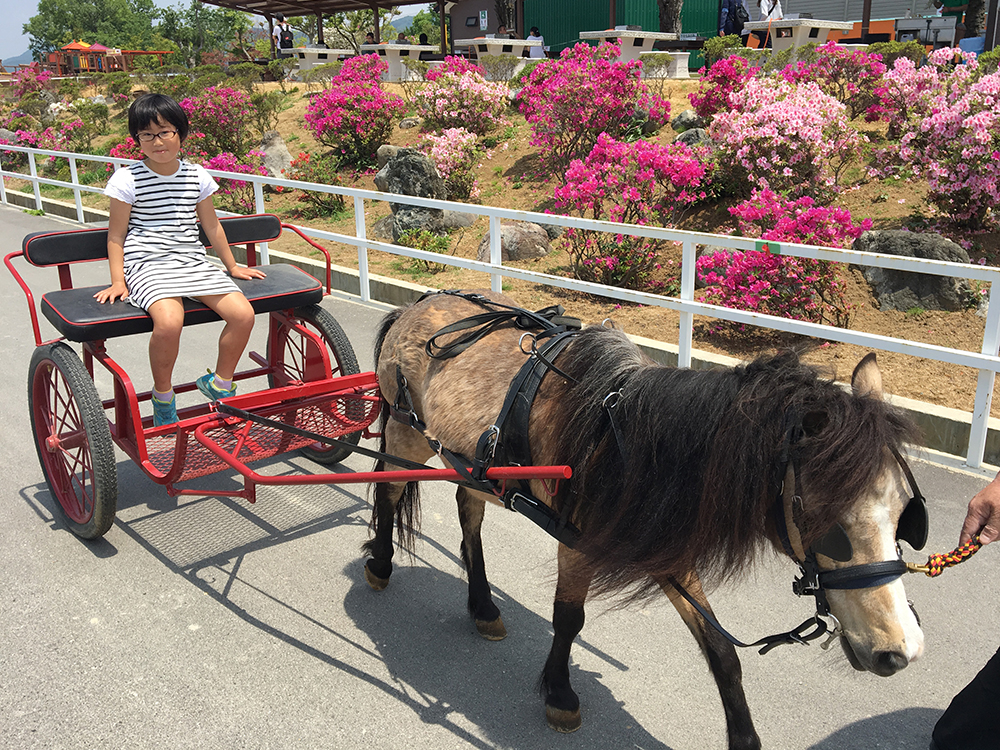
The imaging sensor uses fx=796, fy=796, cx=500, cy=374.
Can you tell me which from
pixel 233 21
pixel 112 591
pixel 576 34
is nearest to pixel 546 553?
pixel 112 591

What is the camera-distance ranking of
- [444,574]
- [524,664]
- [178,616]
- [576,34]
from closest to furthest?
[524,664] → [178,616] → [444,574] → [576,34]

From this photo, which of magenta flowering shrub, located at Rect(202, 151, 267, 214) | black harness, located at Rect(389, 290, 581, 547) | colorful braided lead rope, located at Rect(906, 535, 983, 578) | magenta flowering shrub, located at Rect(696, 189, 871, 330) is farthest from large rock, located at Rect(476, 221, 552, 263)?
colorful braided lead rope, located at Rect(906, 535, 983, 578)

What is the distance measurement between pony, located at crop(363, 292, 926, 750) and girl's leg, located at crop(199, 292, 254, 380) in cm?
119

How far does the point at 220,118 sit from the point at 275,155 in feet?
4.11

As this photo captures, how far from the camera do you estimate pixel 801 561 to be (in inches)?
81.4

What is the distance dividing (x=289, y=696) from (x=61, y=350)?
2.10 m

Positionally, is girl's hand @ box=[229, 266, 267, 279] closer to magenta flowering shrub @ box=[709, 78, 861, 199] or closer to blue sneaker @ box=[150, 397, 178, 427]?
blue sneaker @ box=[150, 397, 178, 427]

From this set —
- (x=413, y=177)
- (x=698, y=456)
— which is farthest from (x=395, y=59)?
(x=698, y=456)

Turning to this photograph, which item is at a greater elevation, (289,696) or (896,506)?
(896,506)

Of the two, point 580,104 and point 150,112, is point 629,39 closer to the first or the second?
point 580,104

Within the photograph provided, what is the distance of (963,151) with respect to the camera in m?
7.34

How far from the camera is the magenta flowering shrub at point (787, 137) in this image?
824cm

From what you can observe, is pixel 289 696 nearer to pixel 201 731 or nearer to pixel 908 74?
pixel 201 731

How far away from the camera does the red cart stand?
358 cm
